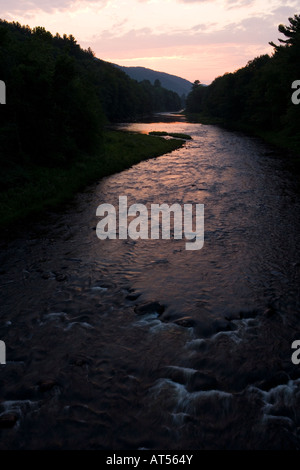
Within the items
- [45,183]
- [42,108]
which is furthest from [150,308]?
[42,108]

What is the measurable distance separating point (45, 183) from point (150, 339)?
57.2 ft

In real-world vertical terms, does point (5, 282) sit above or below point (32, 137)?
below

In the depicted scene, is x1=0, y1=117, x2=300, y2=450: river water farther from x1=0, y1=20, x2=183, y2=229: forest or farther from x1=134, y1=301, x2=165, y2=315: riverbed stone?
x1=0, y1=20, x2=183, y2=229: forest

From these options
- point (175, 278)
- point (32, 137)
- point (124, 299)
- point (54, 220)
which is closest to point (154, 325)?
point (124, 299)

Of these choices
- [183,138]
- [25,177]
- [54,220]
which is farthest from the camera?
[183,138]

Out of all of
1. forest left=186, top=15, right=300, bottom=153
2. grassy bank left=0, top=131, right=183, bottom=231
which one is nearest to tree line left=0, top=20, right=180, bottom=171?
grassy bank left=0, top=131, right=183, bottom=231

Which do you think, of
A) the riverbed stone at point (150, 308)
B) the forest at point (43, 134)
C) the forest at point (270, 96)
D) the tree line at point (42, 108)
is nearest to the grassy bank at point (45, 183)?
the forest at point (43, 134)

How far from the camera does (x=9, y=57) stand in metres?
21.4

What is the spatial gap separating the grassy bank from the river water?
2.54 meters

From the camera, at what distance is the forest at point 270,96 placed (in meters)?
40.2

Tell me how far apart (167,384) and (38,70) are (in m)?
25.7

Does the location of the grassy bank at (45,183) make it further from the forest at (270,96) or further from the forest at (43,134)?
the forest at (270,96)

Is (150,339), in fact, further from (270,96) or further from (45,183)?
(270,96)
